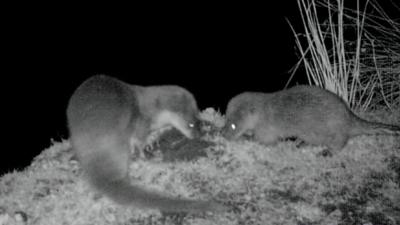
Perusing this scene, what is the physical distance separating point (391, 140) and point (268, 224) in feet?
8.18

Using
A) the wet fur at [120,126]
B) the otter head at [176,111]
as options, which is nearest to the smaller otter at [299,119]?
the otter head at [176,111]

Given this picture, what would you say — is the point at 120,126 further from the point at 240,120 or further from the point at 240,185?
the point at 240,120

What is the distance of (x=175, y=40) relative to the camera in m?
18.7

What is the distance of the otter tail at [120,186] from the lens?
4367mm

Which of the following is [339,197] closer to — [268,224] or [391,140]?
[268,224]

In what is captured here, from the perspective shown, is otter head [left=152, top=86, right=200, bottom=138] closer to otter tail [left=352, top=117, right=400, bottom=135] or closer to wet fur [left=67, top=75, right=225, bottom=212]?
wet fur [left=67, top=75, right=225, bottom=212]

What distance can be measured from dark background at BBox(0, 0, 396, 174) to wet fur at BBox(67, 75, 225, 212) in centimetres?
552

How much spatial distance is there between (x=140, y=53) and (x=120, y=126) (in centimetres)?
1355

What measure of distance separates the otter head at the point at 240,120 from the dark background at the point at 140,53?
5.62 metres

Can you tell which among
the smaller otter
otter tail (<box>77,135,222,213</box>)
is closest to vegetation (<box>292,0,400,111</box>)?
the smaller otter

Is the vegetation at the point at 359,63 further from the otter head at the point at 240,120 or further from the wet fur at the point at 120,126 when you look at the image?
the wet fur at the point at 120,126

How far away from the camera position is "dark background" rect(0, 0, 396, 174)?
538 inches

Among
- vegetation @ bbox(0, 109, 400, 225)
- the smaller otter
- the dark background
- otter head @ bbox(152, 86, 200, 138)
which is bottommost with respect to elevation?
vegetation @ bbox(0, 109, 400, 225)

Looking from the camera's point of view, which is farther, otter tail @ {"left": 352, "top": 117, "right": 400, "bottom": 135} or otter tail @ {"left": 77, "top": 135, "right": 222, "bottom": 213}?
otter tail @ {"left": 352, "top": 117, "right": 400, "bottom": 135}
